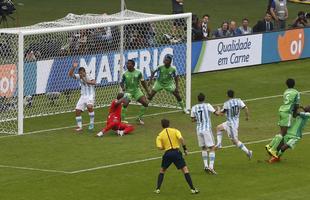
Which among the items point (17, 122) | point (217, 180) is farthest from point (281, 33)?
point (217, 180)

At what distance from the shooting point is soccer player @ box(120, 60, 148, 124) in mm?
40188

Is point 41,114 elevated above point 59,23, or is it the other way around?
point 59,23

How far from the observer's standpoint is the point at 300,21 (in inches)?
2169

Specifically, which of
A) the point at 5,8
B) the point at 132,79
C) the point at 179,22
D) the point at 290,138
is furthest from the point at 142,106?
the point at 5,8

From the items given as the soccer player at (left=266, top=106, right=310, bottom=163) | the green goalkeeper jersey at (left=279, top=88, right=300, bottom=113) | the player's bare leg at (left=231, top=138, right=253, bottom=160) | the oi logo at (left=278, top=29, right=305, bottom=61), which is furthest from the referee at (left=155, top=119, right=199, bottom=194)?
the oi logo at (left=278, top=29, right=305, bottom=61)

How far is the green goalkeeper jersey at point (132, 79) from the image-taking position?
40188mm

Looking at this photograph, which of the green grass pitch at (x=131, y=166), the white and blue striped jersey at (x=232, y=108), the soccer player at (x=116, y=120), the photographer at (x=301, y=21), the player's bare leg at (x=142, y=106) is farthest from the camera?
the photographer at (x=301, y=21)

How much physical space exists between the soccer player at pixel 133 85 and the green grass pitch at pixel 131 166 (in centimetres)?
72

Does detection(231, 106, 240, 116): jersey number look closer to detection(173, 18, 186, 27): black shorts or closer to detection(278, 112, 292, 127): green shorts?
detection(278, 112, 292, 127): green shorts

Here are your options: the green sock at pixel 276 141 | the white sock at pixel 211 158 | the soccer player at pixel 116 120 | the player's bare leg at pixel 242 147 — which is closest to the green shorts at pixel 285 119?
the green sock at pixel 276 141

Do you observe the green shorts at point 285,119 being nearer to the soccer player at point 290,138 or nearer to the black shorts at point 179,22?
the soccer player at point 290,138

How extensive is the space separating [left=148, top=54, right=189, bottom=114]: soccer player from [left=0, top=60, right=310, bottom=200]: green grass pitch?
3.07 ft

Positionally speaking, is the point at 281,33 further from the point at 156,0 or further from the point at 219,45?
the point at 156,0

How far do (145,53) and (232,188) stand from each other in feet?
47.0
